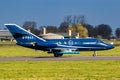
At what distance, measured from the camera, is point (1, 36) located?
193500mm

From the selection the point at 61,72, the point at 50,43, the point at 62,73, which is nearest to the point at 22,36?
the point at 50,43

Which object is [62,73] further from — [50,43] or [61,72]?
[50,43]

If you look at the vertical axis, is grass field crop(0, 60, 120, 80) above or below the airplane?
below

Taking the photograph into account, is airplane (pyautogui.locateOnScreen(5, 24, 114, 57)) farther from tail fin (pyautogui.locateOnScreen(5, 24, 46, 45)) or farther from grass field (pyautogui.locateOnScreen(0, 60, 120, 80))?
grass field (pyautogui.locateOnScreen(0, 60, 120, 80))

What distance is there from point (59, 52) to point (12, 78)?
25576mm

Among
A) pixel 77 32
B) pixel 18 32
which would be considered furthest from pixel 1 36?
pixel 18 32

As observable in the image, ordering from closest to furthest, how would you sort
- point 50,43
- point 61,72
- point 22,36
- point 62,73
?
point 62,73 < point 61,72 < point 50,43 < point 22,36

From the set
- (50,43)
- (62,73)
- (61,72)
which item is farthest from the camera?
(50,43)

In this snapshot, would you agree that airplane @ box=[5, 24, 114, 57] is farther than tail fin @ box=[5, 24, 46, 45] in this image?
No

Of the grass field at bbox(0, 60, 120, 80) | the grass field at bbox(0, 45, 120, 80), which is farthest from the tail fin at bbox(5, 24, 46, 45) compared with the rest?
the grass field at bbox(0, 60, 120, 80)

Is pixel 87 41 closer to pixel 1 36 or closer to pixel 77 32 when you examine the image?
pixel 77 32

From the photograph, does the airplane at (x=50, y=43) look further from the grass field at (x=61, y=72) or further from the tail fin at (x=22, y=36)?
the grass field at (x=61, y=72)

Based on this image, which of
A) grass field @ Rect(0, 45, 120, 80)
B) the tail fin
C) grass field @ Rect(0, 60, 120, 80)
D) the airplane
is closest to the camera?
grass field @ Rect(0, 60, 120, 80)

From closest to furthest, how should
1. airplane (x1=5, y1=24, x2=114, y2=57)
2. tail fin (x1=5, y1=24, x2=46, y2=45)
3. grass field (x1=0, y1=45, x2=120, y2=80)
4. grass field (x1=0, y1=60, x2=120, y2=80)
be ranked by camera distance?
grass field (x1=0, y1=60, x2=120, y2=80)
grass field (x1=0, y1=45, x2=120, y2=80)
airplane (x1=5, y1=24, x2=114, y2=57)
tail fin (x1=5, y1=24, x2=46, y2=45)
